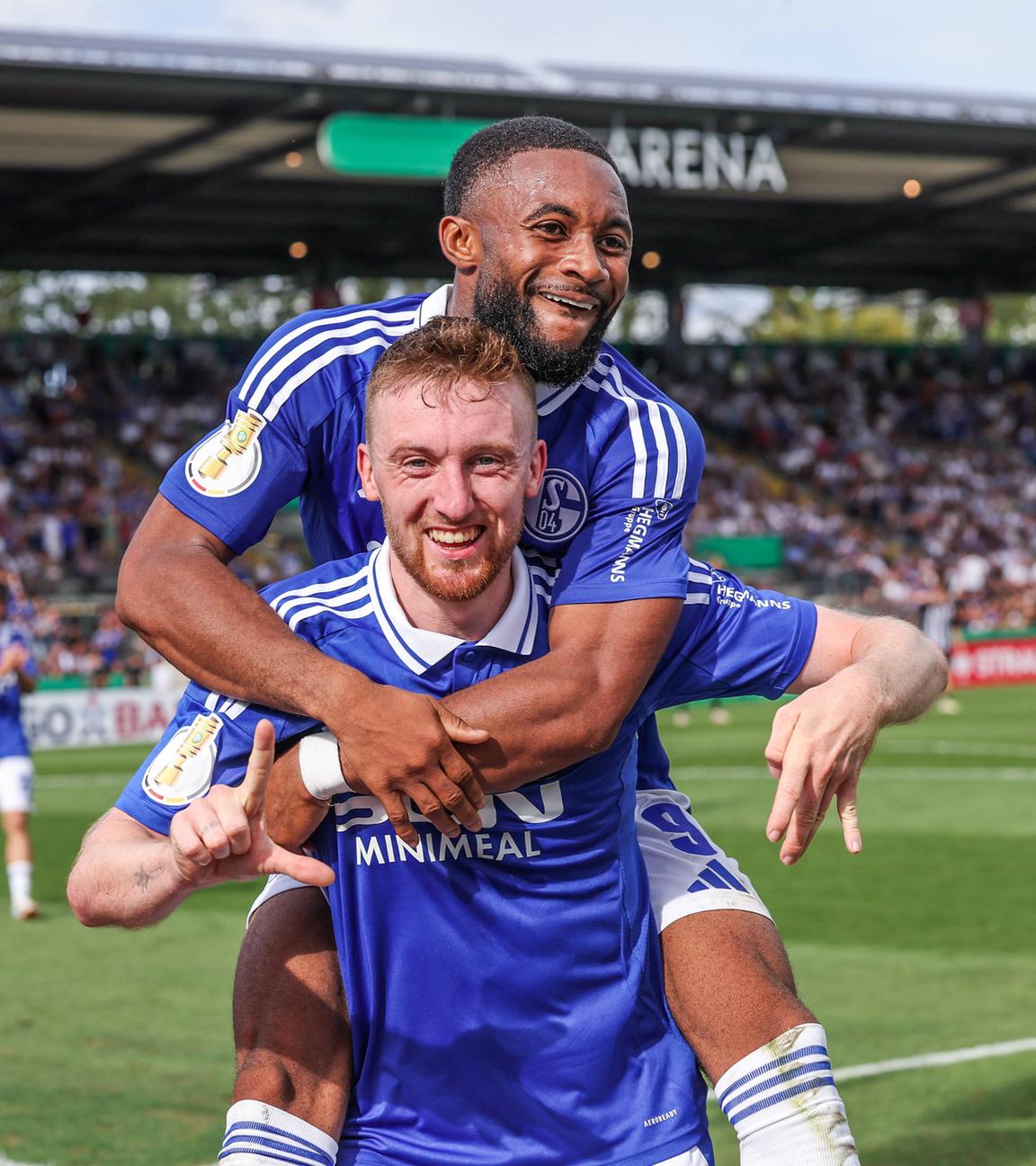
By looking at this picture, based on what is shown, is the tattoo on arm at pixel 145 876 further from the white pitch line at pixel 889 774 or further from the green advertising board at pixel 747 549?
the green advertising board at pixel 747 549

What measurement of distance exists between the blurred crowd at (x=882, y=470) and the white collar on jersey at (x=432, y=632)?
2874 centimetres

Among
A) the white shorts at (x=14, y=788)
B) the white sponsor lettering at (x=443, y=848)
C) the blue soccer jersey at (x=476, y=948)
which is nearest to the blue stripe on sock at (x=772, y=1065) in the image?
the blue soccer jersey at (x=476, y=948)

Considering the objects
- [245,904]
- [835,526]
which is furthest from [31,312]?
[245,904]

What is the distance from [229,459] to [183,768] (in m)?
0.73

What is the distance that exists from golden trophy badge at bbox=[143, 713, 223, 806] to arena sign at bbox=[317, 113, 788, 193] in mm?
25969

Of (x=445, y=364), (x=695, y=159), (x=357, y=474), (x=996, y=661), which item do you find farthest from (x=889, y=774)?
(x=695, y=159)

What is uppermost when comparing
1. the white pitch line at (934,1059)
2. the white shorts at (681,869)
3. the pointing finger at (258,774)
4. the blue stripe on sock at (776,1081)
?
the pointing finger at (258,774)

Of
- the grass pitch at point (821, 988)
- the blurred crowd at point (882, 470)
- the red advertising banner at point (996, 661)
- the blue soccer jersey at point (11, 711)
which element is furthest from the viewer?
the blurred crowd at point (882, 470)

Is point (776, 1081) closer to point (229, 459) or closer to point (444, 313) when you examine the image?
point (229, 459)

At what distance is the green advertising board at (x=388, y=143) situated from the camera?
2809 centimetres

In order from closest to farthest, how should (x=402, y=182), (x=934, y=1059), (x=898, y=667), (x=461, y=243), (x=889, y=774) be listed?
(x=898, y=667) → (x=461, y=243) → (x=934, y=1059) → (x=889, y=774) → (x=402, y=182)

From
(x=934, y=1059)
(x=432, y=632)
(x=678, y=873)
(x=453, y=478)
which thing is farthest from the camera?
(x=934, y=1059)

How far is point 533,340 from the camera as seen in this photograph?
139 inches

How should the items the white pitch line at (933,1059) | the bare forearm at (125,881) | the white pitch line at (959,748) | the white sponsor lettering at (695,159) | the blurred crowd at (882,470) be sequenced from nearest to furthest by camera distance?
the bare forearm at (125,881) → the white pitch line at (933,1059) → the white pitch line at (959,748) → the white sponsor lettering at (695,159) → the blurred crowd at (882,470)
